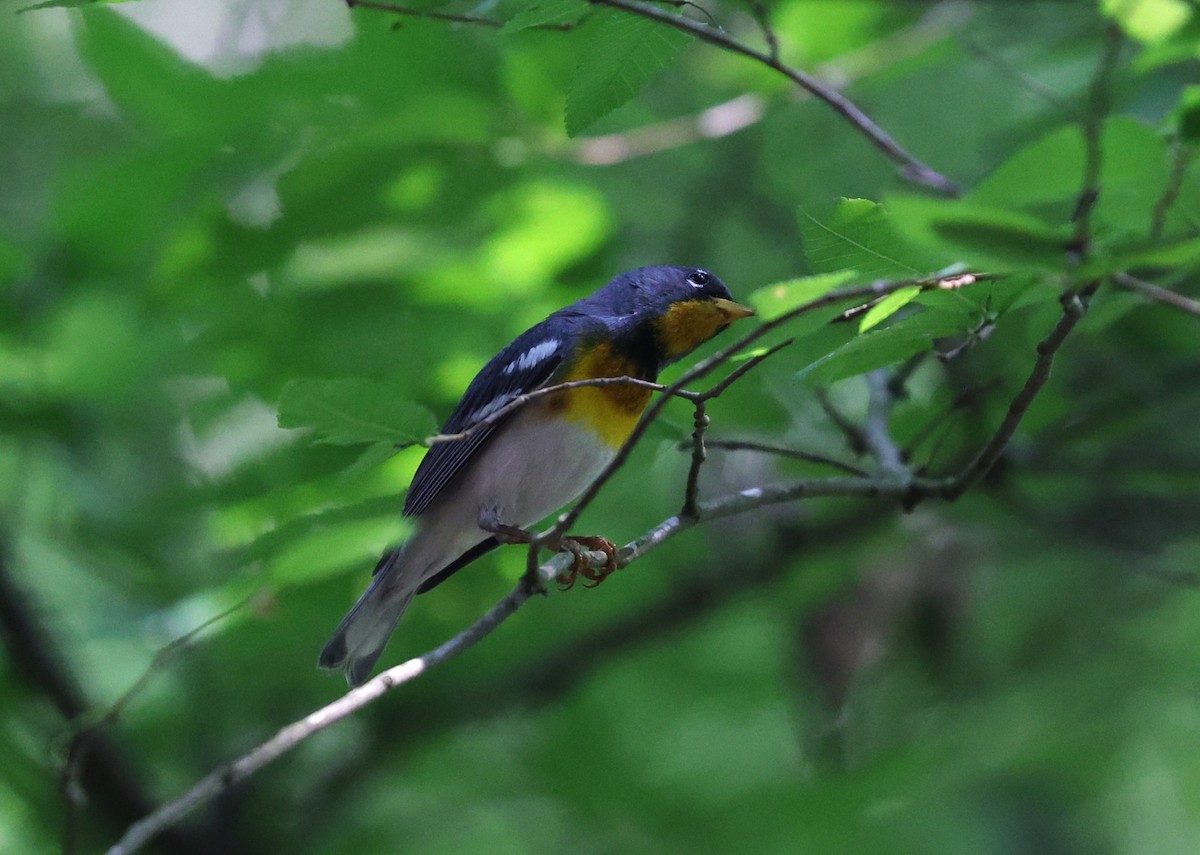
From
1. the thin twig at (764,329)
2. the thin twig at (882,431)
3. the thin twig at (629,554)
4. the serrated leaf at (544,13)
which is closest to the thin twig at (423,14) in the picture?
the serrated leaf at (544,13)

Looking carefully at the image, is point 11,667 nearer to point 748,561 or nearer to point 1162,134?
point 748,561

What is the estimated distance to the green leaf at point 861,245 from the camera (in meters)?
2.10

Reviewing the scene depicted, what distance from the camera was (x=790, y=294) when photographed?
1.76 m

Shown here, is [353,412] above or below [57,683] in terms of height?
above

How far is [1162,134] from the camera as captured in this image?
1751 millimetres

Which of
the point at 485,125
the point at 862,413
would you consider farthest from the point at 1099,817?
the point at 485,125

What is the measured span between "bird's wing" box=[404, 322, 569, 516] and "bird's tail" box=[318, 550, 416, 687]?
10.3 inches

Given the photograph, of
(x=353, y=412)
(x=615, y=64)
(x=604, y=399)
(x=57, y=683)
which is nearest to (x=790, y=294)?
(x=353, y=412)

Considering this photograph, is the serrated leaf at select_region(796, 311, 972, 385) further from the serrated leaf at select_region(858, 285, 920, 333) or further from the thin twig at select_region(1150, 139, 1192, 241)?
the thin twig at select_region(1150, 139, 1192, 241)

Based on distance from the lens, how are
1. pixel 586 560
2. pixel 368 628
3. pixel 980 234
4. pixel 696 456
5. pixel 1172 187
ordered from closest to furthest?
1. pixel 980 234
2. pixel 1172 187
3. pixel 696 456
4. pixel 586 560
5. pixel 368 628

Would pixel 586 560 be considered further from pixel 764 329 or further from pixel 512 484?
pixel 764 329

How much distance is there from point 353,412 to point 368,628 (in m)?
1.93

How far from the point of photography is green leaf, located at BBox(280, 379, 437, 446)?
2.10m

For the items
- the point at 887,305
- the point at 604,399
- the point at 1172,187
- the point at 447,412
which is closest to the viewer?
the point at 1172,187
